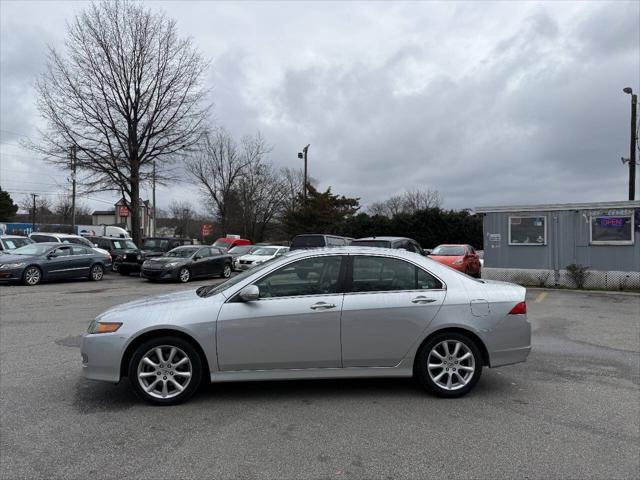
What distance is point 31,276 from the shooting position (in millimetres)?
16953

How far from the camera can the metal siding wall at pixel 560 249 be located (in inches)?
599

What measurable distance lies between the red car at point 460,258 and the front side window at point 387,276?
13440 millimetres

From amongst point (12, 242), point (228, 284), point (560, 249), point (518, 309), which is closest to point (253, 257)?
point (12, 242)

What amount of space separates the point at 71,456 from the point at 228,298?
71.4 inches

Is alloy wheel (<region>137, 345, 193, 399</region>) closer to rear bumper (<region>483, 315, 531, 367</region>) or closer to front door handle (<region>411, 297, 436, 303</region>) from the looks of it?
front door handle (<region>411, 297, 436, 303</region>)

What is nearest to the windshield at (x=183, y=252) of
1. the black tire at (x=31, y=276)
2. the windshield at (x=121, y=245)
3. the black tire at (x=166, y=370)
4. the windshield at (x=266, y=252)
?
the black tire at (x=31, y=276)

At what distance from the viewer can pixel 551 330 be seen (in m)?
8.88

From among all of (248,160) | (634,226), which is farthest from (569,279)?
(248,160)

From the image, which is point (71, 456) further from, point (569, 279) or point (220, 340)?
point (569, 279)

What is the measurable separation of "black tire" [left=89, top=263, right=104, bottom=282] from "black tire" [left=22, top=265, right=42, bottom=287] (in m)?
1.92

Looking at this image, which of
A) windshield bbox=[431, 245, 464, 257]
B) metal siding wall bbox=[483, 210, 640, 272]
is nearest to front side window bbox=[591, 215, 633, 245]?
metal siding wall bbox=[483, 210, 640, 272]

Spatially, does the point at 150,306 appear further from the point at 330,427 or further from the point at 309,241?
the point at 309,241

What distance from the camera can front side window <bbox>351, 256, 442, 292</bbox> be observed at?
16.3 feet

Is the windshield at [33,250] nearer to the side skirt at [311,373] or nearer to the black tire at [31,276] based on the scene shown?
the black tire at [31,276]
